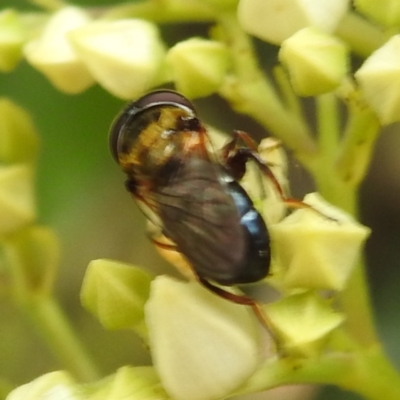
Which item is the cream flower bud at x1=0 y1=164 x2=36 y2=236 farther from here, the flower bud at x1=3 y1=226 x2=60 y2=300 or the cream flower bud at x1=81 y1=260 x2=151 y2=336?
the cream flower bud at x1=81 y1=260 x2=151 y2=336

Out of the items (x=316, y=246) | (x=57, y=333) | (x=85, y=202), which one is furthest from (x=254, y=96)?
(x=85, y=202)

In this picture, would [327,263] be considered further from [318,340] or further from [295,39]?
[295,39]

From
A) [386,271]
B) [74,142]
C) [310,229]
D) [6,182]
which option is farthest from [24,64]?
[310,229]

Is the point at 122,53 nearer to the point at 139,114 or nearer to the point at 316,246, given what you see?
the point at 139,114

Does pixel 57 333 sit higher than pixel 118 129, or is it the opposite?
pixel 118 129

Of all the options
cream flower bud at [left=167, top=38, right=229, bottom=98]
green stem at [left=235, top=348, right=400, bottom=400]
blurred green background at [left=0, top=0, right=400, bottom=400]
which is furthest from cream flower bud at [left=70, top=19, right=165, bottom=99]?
blurred green background at [left=0, top=0, right=400, bottom=400]

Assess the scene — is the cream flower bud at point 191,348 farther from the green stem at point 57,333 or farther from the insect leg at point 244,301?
the green stem at point 57,333

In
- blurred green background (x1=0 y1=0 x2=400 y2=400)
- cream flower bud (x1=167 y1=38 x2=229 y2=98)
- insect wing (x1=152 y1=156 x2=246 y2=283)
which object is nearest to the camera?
insect wing (x1=152 y1=156 x2=246 y2=283)
